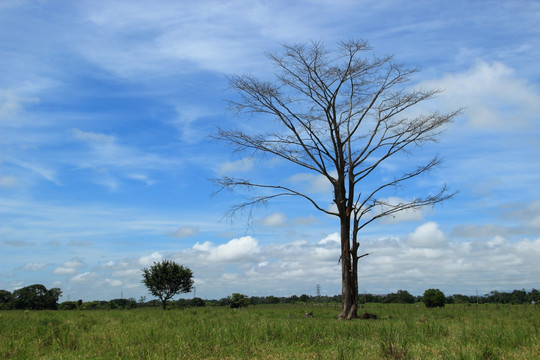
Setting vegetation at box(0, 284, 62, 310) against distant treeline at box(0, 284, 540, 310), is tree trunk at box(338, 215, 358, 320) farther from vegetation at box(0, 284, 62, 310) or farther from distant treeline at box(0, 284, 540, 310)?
vegetation at box(0, 284, 62, 310)

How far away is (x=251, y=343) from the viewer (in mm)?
9070

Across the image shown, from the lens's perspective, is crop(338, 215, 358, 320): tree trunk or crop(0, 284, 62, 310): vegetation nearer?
crop(338, 215, 358, 320): tree trunk

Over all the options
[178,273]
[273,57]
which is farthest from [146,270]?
[273,57]

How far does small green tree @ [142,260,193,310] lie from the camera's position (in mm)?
41844

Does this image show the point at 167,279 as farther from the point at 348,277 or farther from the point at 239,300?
the point at 348,277

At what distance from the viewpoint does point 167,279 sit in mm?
41812

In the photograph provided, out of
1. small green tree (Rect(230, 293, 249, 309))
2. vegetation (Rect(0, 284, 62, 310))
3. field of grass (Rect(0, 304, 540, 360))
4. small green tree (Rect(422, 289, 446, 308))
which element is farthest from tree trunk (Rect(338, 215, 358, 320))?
vegetation (Rect(0, 284, 62, 310))

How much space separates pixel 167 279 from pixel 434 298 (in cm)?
2365

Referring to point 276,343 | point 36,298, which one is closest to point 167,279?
point 36,298

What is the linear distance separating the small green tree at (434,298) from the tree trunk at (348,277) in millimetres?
12972

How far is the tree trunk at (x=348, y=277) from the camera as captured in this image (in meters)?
19.0

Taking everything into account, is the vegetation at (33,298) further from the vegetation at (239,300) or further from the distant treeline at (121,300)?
the vegetation at (239,300)

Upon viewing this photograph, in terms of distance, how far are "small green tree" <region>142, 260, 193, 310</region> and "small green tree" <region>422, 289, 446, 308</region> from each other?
2214 cm

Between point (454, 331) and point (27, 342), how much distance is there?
9.66m
